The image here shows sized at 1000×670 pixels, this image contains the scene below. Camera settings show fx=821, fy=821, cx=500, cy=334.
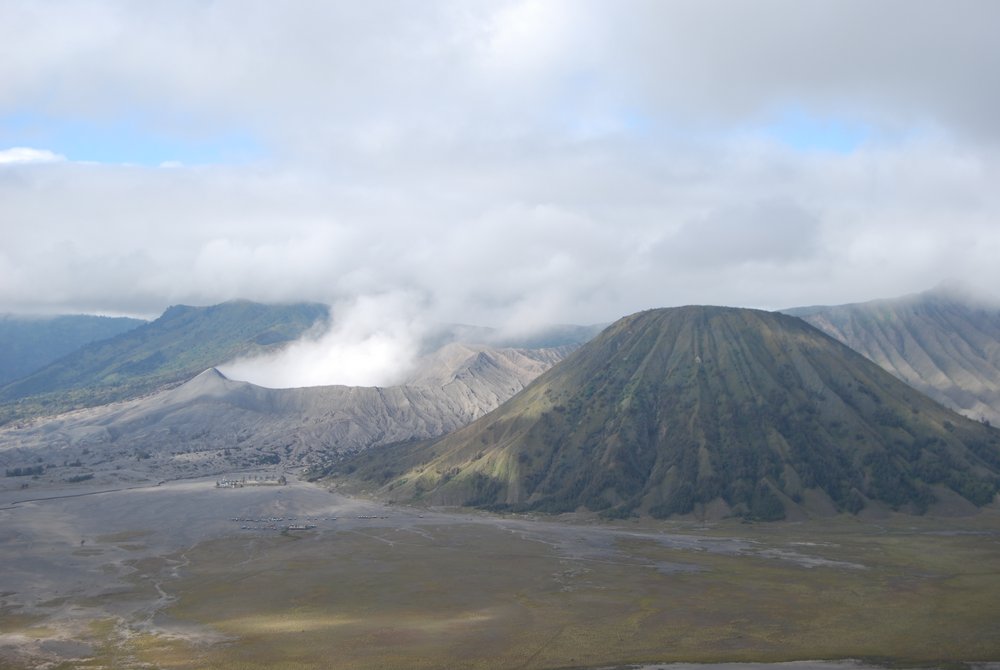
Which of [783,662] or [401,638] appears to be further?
[401,638]

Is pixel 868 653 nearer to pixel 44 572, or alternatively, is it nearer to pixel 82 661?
pixel 82 661

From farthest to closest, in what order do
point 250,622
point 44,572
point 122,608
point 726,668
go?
point 44,572 < point 122,608 < point 250,622 < point 726,668

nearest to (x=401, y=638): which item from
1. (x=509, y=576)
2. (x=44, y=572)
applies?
(x=509, y=576)

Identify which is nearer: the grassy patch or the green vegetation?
the green vegetation

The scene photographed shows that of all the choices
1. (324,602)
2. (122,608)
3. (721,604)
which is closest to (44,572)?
(122,608)

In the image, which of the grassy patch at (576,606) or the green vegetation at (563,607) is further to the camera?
the grassy patch at (576,606)

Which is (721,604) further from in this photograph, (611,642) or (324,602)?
(324,602)

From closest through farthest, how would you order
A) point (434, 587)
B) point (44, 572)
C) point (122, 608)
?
point (122, 608) → point (434, 587) → point (44, 572)

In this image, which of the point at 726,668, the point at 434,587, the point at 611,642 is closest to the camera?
the point at 726,668

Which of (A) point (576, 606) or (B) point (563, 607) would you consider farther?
(A) point (576, 606)
